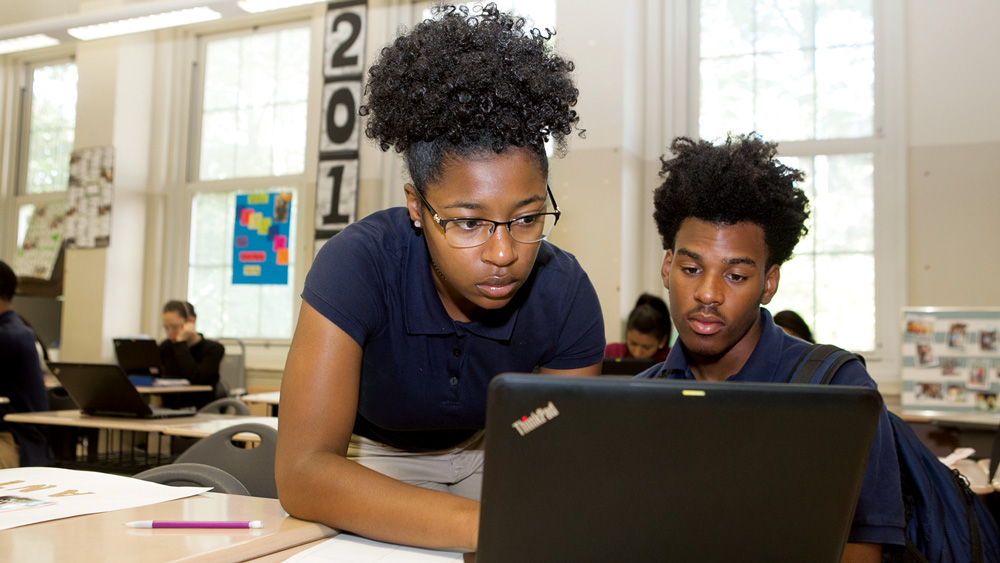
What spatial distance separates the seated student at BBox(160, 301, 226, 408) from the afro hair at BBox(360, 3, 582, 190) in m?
4.28

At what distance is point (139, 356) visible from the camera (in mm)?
5055

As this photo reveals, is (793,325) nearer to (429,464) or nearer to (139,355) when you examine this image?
(429,464)

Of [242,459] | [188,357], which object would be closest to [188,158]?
[188,357]

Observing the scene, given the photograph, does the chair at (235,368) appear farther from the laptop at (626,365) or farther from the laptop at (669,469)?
the laptop at (669,469)

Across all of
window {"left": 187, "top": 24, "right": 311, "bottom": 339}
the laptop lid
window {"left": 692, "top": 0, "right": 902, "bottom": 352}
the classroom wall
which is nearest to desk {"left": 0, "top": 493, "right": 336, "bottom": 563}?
window {"left": 692, "top": 0, "right": 902, "bottom": 352}

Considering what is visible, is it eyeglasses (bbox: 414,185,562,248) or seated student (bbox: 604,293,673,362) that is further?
seated student (bbox: 604,293,673,362)

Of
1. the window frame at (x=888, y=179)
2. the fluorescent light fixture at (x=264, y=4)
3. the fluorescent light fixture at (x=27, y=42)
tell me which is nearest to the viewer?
the window frame at (x=888, y=179)

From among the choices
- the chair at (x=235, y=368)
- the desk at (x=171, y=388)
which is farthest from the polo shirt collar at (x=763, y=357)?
the chair at (x=235, y=368)

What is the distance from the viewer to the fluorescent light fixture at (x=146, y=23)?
5133mm

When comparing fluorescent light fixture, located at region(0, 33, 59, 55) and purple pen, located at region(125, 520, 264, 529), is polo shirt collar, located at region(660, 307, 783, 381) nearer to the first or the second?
purple pen, located at region(125, 520, 264, 529)

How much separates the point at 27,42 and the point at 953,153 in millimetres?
6266

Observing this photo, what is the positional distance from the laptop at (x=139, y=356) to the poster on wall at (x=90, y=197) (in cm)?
125

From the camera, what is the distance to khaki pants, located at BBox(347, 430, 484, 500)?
132cm

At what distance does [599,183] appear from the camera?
4469 millimetres
